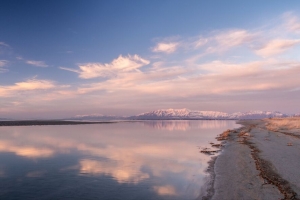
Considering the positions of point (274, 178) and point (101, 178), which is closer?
point (274, 178)

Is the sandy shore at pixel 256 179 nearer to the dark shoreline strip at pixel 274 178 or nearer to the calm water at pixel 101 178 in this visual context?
the dark shoreline strip at pixel 274 178

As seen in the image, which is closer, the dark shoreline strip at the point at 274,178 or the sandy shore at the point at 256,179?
the dark shoreline strip at the point at 274,178

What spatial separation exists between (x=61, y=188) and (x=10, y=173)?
652cm

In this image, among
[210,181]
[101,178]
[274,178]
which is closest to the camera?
[274,178]

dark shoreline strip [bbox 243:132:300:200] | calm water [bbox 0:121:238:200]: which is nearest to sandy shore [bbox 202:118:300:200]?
dark shoreline strip [bbox 243:132:300:200]

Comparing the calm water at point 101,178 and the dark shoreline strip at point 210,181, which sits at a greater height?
the calm water at point 101,178

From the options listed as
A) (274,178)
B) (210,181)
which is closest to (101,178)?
(210,181)

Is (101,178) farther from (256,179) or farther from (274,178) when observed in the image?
(274,178)

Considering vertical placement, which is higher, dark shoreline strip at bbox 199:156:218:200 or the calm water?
the calm water

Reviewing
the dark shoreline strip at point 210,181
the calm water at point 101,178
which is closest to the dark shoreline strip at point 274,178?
the dark shoreline strip at point 210,181

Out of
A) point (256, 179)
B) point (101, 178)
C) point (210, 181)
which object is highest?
point (101, 178)

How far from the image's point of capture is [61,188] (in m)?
15.1

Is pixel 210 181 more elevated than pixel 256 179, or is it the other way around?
pixel 256 179

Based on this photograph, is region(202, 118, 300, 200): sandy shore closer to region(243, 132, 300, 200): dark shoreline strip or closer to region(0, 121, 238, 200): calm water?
region(243, 132, 300, 200): dark shoreline strip
